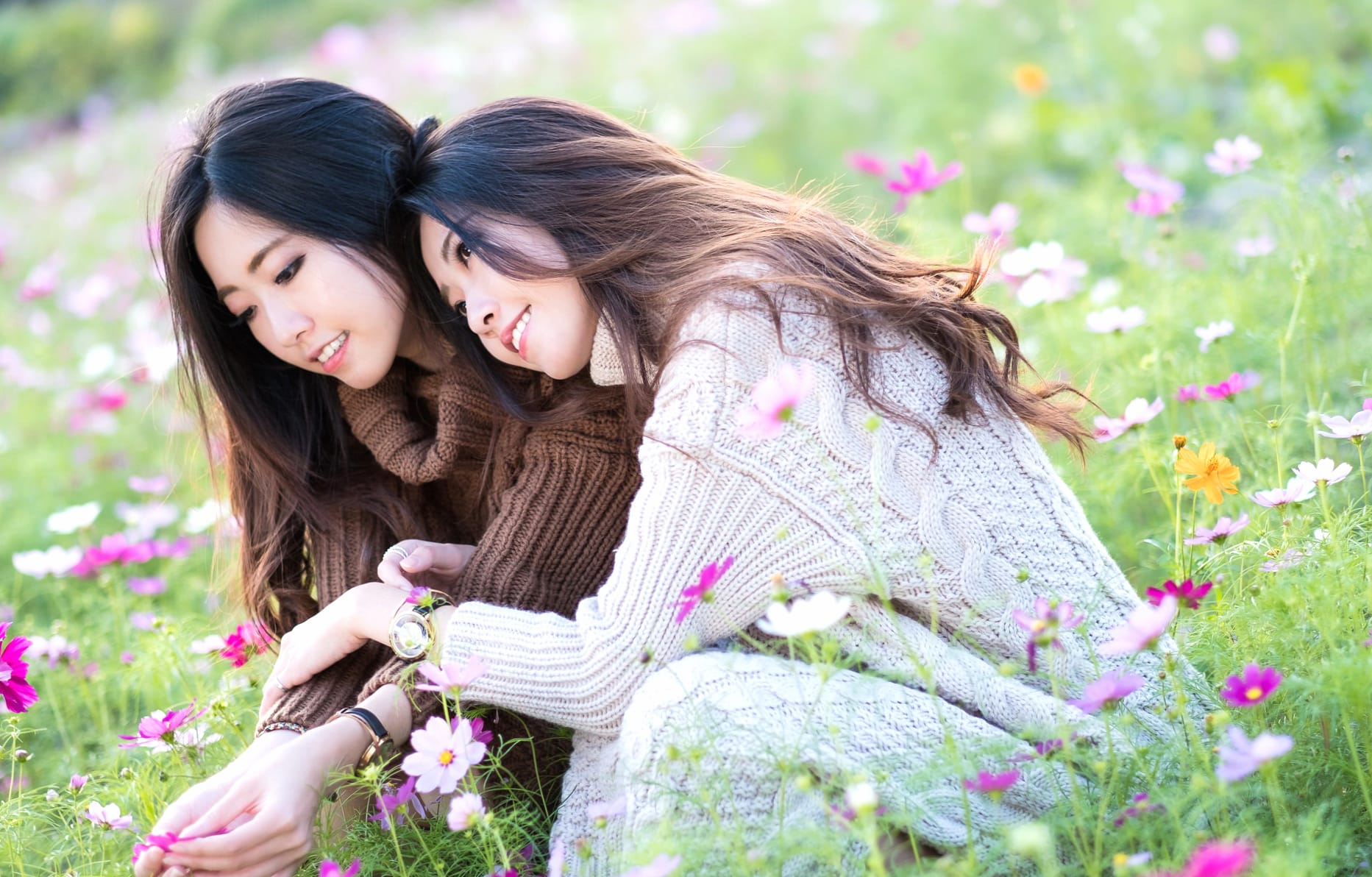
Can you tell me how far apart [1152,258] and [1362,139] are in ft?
4.17

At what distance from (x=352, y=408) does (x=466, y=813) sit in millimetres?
968

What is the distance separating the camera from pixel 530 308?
5.44 feet

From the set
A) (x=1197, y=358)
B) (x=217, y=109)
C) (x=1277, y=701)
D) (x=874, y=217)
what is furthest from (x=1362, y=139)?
(x=217, y=109)

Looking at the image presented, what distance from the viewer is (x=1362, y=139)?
336cm

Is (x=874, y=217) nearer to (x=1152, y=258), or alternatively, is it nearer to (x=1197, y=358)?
(x=1152, y=258)

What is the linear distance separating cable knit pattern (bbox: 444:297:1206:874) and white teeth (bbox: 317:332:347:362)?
0.49m

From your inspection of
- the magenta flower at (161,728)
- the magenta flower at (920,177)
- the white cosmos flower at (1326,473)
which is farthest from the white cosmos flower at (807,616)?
the magenta flower at (920,177)

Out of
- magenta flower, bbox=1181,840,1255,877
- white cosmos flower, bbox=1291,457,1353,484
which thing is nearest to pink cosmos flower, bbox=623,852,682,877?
magenta flower, bbox=1181,840,1255,877

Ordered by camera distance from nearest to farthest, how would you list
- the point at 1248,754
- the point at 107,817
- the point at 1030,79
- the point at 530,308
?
the point at 1248,754 → the point at 107,817 → the point at 530,308 → the point at 1030,79

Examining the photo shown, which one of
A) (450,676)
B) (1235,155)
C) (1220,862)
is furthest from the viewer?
(1235,155)

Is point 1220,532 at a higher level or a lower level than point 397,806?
higher

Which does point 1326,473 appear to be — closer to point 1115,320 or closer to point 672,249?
point 1115,320

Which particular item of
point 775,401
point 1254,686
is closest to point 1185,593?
point 1254,686

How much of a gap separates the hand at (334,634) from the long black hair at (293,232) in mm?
278
